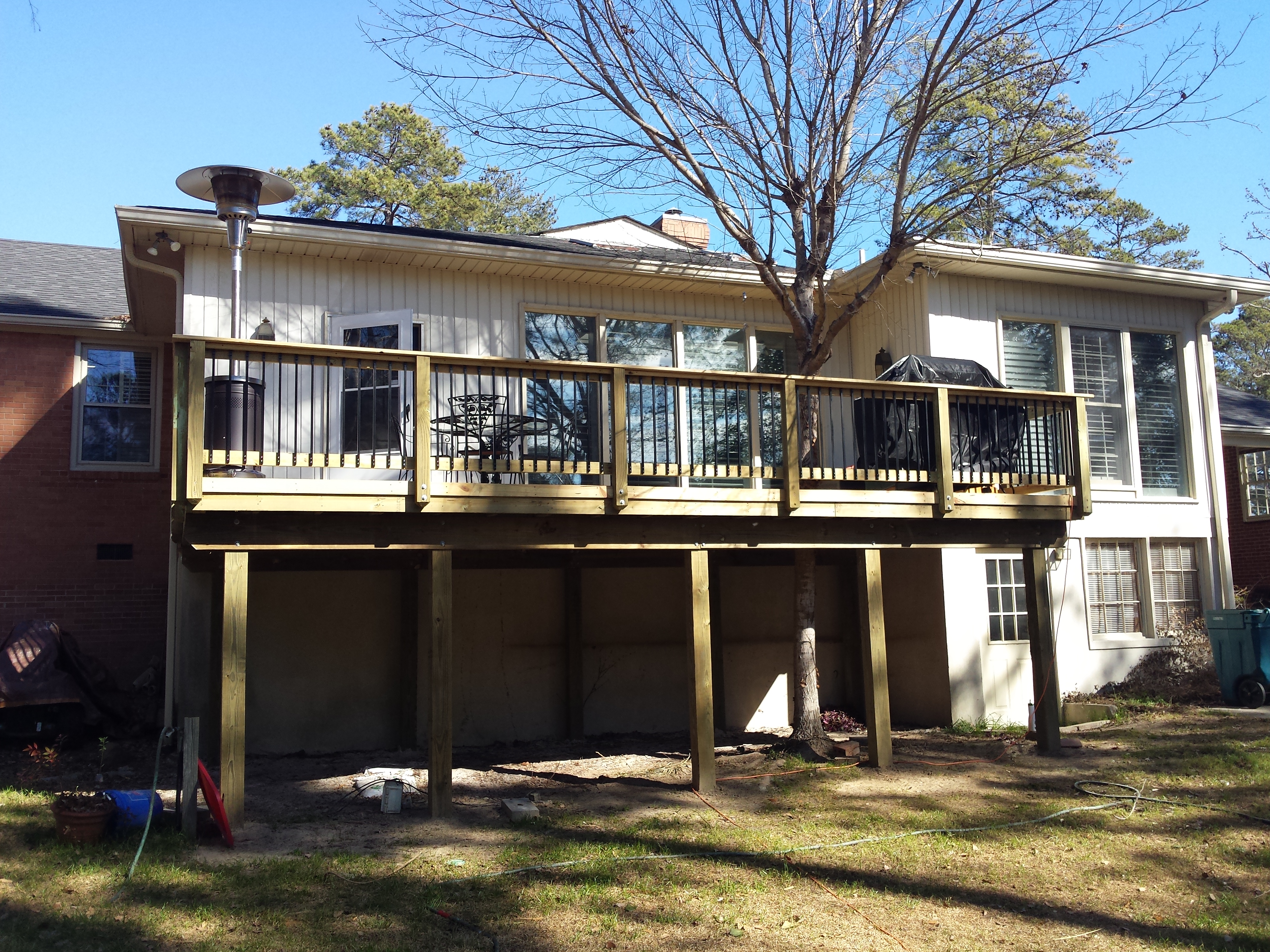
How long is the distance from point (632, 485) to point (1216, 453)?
8.20 metres

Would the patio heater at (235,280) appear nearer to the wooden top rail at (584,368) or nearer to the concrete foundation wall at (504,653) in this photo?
the wooden top rail at (584,368)

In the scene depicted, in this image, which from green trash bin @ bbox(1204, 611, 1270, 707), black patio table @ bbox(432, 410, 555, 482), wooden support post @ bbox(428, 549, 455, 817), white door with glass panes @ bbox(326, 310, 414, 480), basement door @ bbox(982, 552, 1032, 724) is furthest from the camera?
basement door @ bbox(982, 552, 1032, 724)

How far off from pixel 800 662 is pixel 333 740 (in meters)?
4.75

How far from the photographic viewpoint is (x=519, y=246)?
11.0m

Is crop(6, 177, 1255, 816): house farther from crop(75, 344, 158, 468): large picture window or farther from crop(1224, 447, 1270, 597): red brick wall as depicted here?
crop(1224, 447, 1270, 597): red brick wall

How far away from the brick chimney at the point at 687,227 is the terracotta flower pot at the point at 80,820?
13515 mm

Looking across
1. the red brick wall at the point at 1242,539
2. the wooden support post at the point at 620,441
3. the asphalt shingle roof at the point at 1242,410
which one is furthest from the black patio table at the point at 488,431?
the red brick wall at the point at 1242,539

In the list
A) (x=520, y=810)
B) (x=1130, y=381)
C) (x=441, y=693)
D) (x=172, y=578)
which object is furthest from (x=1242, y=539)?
(x=172, y=578)

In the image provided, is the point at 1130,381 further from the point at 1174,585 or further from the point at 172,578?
the point at 172,578

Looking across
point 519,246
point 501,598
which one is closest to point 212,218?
point 519,246

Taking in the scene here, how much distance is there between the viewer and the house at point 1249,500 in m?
16.7

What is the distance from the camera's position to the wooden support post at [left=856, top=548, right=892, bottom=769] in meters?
9.13

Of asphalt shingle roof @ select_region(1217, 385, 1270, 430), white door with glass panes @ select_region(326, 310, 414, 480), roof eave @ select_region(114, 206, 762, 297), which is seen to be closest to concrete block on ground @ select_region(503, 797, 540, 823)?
white door with glass panes @ select_region(326, 310, 414, 480)

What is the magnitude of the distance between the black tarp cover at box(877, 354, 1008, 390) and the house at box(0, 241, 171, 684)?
27.4 ft
